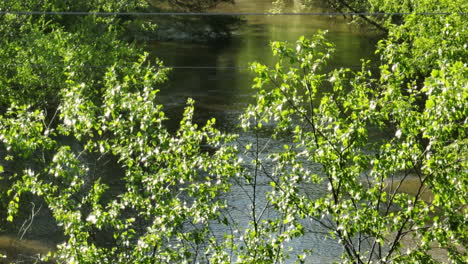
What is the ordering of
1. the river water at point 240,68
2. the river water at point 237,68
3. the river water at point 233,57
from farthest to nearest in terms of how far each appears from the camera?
the river water at point 233,57, the river water at point 240,68, the river water at point 237,68

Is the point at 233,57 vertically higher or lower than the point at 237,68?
higher

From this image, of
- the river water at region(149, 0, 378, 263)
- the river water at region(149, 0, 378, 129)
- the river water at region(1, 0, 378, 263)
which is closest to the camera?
the river water at region(1, 0, 378, 263)

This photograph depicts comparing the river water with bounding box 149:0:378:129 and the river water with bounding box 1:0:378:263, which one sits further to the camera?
the river water with bounding box 149:0:378:129

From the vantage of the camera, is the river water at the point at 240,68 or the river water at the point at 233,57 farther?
the river water at the point at 233,57

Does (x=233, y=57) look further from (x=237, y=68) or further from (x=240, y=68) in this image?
(x=240, y=68)

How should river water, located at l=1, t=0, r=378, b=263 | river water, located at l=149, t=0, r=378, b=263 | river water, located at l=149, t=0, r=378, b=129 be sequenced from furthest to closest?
river water, located at l=149, t=0, r=378, b=129 → river water, located at l=149, t=0, r=378, b=263 → river water, located at l=1, t=0, r=378, b=263

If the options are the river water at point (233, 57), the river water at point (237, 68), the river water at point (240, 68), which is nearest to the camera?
the river water at point (237, 68)

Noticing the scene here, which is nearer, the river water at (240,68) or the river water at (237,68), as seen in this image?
the river water at (237,68)

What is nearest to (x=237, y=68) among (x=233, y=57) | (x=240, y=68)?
(x=240, y=68)

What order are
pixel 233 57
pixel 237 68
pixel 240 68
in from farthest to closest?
1. pixel 233 57
2. pixel 237 68
3. pixel 240 68

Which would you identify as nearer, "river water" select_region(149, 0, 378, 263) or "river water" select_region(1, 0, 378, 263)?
"river water" select_region(1, 0, 378, 263)

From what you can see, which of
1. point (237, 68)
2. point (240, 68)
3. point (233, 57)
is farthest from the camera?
point (233, 57)

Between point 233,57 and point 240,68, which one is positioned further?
point 233,57

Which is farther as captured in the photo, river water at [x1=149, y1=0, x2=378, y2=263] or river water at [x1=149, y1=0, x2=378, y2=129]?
river water at [x1=149, y1=0, x2=378, y2=129]
